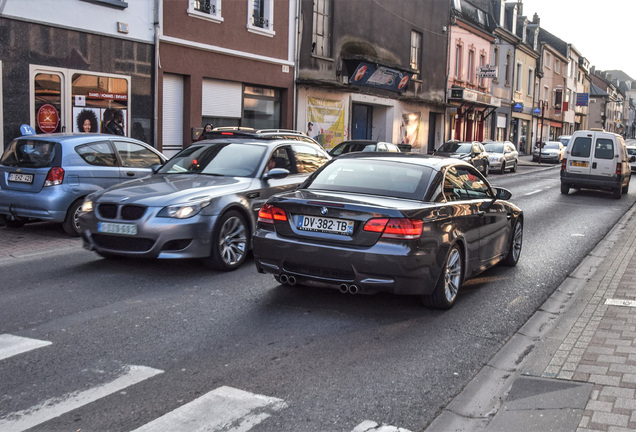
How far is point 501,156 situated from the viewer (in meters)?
31.7

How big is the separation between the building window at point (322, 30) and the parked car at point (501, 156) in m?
10.2

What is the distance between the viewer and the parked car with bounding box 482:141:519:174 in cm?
3144

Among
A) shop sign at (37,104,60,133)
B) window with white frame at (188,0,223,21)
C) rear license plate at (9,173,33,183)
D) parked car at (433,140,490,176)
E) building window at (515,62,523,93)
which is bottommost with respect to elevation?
rear license plate at (9,173,33,183)

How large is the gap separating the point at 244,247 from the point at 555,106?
204 ft

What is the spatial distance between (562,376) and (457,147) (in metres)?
24.5

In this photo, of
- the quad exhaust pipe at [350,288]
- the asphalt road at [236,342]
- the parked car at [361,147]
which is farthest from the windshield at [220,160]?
the parked car at [361,147]

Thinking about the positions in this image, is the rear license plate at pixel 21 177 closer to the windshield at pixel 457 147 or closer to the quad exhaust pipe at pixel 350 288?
the quad exhaust pipe at pixel 350 288

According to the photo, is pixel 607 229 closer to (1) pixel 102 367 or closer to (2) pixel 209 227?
(2) pixel 209 227

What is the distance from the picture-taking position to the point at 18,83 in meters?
14.3

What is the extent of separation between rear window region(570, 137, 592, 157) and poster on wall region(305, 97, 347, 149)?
869 cm

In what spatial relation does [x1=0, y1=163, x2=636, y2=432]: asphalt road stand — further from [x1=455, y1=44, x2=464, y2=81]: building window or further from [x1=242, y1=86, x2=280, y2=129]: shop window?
[x1=455, y1=44, x2=464, y2=81]: building window

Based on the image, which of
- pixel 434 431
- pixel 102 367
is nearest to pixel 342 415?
pixel 434 431

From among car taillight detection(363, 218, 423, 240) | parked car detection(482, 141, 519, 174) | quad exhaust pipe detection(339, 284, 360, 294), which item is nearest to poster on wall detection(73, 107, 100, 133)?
quad exhaust pipe detection(339, 284, 360, 294)

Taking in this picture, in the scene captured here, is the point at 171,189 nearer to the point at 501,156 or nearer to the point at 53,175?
the point at 53,175
